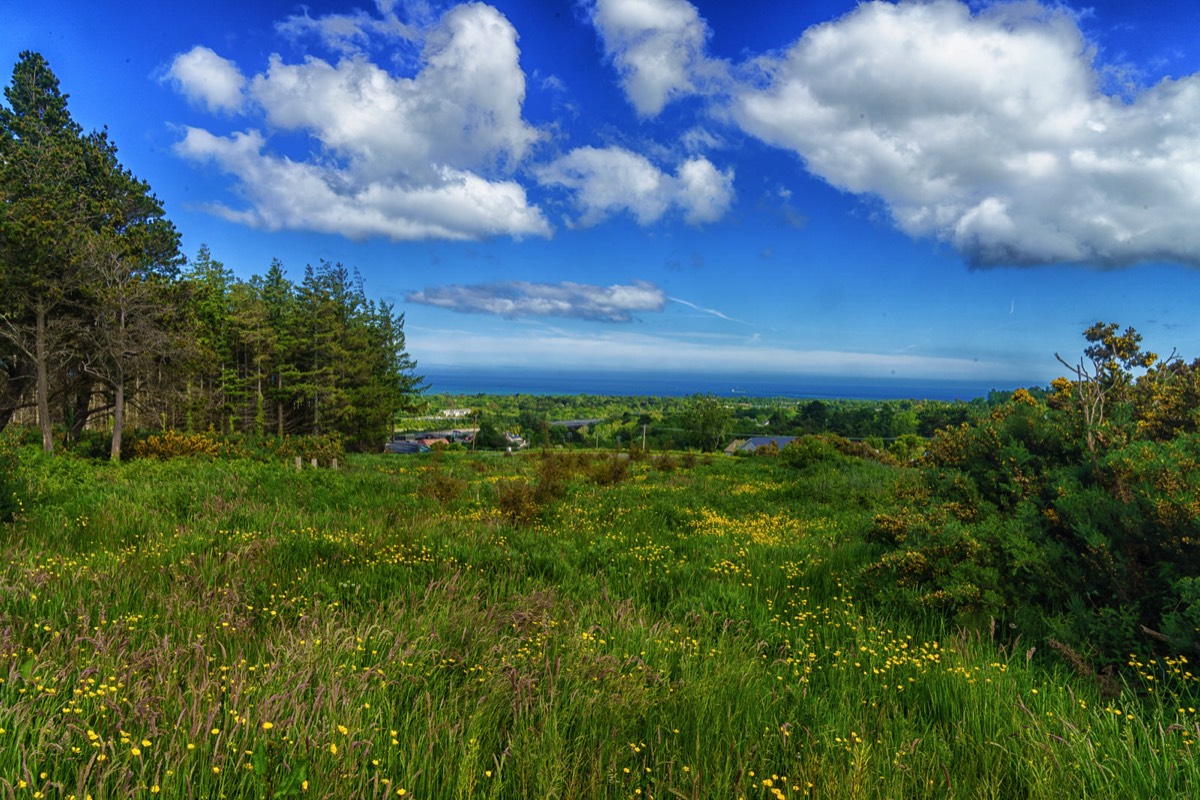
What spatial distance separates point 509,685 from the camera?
119 inches

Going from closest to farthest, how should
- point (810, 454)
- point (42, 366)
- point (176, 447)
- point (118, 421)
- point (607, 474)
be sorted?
point (607, 474)
point (176, 447)
point (118, 421)
point (42, 366)
point (810, 454)

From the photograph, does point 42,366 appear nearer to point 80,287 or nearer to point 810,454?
point 80,287

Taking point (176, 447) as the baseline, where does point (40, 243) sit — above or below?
above

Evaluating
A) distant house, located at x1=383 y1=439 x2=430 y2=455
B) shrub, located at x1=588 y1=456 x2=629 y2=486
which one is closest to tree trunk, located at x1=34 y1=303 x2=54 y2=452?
shrub, located at x1=588 y1=456 x2=629 y2=486

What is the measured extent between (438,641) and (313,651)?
2.59ft

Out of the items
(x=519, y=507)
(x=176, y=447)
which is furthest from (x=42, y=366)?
(x=519, y=507)

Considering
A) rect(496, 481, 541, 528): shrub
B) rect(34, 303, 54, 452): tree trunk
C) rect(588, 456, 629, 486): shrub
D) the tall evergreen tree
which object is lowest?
rect(588, 456, 629, 486): shrub

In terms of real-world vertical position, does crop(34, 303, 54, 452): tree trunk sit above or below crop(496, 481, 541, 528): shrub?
above

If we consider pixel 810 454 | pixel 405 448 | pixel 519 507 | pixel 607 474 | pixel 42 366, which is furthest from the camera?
pixel 405 448

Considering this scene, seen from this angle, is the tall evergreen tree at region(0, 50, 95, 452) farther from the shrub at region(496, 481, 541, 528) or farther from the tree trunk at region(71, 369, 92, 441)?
the shrub at region(496, 481, 541, 528)

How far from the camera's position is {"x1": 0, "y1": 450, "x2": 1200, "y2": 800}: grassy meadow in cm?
229

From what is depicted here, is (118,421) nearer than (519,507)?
No

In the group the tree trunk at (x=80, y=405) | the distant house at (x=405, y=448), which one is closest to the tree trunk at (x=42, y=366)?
the tree trunk at (x=80, y=405)

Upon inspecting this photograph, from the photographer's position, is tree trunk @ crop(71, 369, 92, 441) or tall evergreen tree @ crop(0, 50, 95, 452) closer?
tall evergreen tree @ crop(0, 50, 95, 452)
